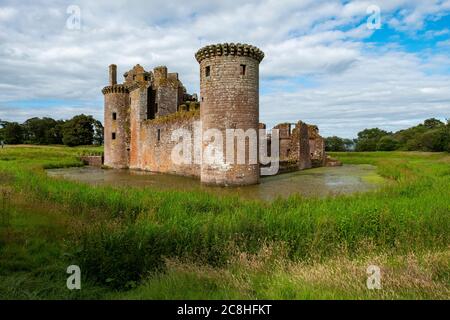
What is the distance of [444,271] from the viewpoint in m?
5.29

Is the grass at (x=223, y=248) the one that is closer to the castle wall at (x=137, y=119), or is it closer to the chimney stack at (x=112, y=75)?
the castle wall at (x=137, y=119)

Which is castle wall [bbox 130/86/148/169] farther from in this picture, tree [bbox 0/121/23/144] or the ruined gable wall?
tree [bbox 0/121/23/144]

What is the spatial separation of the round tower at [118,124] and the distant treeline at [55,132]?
47.2m

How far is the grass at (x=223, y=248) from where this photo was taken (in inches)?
189

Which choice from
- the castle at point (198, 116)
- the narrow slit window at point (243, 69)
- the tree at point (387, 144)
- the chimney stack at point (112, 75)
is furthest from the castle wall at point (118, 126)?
the tree at point (387, 144)

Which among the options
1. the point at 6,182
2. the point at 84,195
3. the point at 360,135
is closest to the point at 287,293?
the point at 84,195

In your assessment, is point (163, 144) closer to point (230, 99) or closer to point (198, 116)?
point (198, 116)

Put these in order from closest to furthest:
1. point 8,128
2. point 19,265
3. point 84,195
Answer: point 19,265
point 84,195
point 8,128

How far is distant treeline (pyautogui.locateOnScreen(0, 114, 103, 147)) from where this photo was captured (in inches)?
2980

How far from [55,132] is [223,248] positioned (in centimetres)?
8931

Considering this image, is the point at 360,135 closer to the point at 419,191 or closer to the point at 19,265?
the point at 419,191

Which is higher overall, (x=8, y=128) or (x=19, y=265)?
(x=8, y=128)

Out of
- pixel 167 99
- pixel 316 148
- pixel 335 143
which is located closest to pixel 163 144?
pixel 167 99
